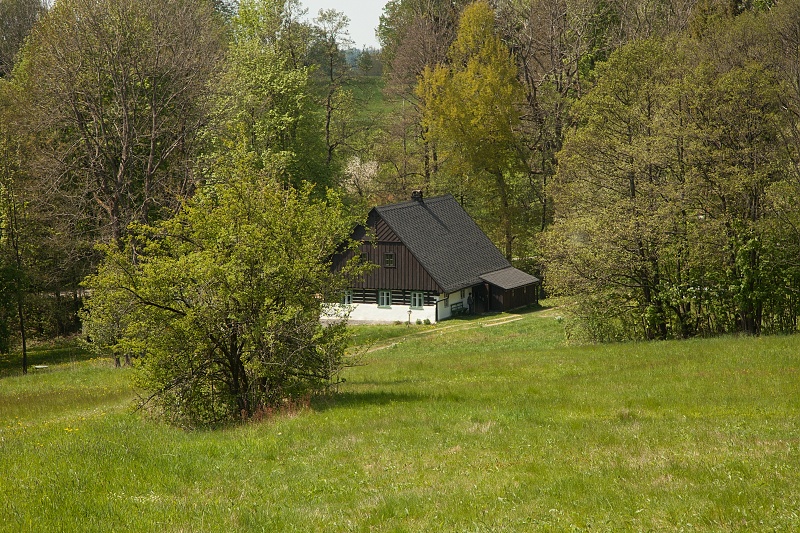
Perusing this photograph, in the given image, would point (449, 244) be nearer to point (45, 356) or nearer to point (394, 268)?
point (394, 268)

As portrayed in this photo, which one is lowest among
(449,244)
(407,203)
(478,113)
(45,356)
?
(45,356)

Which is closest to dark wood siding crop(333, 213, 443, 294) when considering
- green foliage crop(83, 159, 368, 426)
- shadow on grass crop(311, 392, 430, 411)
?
shadow on grass crop(311, 392, 430, 411)

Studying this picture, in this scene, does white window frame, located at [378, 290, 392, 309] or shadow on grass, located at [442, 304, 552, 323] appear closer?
shadow on grass, located at [442, 304, 552, 323]

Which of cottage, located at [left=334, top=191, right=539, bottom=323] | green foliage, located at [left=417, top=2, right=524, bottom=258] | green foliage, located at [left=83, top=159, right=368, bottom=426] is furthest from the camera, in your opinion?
green foliage, located at [left=417, top=2, right=524, bottom=258]

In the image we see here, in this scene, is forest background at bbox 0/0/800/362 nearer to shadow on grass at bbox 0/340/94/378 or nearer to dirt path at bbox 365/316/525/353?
shadow on grass at bbox 0/340/94/378

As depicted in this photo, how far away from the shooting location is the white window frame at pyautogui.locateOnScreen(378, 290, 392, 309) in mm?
58219

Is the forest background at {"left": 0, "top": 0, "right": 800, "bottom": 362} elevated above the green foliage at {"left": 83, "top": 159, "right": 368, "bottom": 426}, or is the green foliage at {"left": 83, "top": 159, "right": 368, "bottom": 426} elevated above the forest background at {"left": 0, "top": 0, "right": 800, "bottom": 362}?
the forest background at {"left": 0, "top": 0, "right": 800, "bottom": 362}

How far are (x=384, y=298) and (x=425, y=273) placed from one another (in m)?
3.98

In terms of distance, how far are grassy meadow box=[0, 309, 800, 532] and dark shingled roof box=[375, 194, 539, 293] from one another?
32254mm

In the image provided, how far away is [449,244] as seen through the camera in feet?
198

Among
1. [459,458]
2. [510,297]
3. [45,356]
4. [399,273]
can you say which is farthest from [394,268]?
[459,458]

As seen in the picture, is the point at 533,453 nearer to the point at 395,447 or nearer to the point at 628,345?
the point at 395,447

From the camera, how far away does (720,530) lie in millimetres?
9617

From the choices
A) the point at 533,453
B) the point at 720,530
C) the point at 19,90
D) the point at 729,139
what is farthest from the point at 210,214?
the point at 19,90
